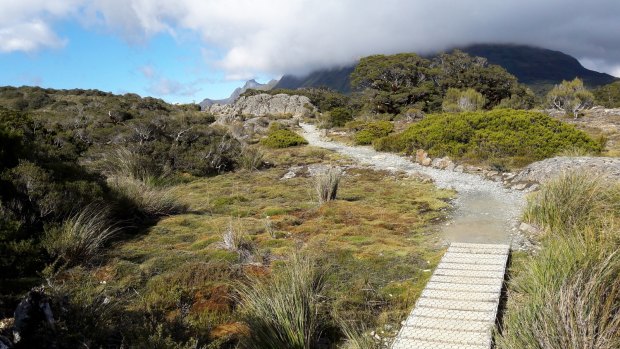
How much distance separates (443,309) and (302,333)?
181cm

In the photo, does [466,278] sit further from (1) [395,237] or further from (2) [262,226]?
(2) [262,226]

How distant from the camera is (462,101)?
37.3 m

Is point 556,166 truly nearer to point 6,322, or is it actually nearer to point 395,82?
point 6,322

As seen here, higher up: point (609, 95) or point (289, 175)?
point (609, 95)

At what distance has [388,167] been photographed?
17.3 meters

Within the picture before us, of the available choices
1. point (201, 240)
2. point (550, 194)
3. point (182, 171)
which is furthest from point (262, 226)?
point (182, 171)

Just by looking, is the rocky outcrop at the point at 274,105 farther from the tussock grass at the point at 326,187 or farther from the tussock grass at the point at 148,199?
the tussock grass at the point at 148,199

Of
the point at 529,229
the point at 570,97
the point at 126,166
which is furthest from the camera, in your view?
the point at 570,97

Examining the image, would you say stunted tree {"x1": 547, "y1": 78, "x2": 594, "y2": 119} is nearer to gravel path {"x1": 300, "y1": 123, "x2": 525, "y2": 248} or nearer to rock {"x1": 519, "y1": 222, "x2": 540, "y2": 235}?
gravel path {"x1": 300, "y1": 123, "x2": 525, "y2": 248}

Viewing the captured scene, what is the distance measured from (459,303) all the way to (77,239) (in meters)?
5.33

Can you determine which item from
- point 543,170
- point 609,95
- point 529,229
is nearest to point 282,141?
point 543,170

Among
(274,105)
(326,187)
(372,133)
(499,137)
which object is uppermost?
(274,105)

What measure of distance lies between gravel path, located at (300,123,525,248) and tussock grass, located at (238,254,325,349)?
155 inches

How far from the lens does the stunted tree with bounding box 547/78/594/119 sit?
137ft
